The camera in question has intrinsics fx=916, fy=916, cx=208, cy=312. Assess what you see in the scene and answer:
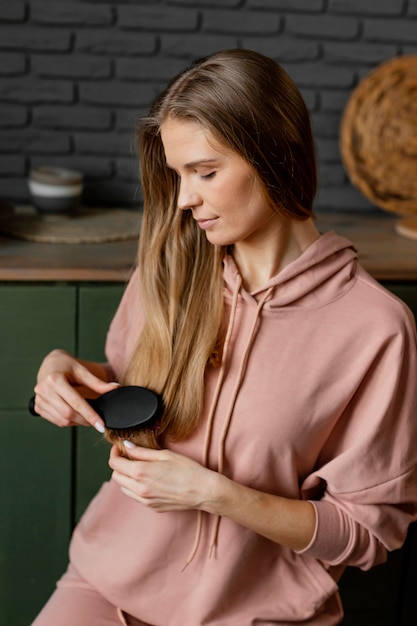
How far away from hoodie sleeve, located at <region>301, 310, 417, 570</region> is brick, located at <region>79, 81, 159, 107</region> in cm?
112

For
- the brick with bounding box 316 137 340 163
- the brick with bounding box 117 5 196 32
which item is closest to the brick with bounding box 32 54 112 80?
the brick with bounding box 117 5 196 32

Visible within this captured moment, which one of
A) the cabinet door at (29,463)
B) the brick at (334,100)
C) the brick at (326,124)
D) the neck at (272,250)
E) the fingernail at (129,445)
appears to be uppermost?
the neck at (272,250)

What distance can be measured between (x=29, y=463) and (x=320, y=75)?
1.19 metres

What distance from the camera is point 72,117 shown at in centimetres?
221

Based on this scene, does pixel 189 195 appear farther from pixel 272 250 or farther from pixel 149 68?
pixel 149 68

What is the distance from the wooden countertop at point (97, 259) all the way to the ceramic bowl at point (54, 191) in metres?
0.18

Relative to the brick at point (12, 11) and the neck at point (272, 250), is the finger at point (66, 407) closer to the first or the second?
the neck at point (272, 250)

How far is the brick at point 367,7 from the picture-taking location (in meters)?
2.25

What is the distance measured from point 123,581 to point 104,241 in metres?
0.78

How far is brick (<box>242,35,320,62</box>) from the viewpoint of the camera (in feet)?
7.31

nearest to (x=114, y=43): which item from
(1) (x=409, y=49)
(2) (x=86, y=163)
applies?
(2) (x=86, y=163)

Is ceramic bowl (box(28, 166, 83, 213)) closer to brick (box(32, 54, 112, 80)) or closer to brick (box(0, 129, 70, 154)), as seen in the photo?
brick (box(0, 129, 70, 154))

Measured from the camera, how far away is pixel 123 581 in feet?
4.71

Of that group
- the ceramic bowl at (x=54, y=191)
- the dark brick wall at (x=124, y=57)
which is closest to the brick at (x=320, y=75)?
the dark brick wall at (x=124, y=57)
